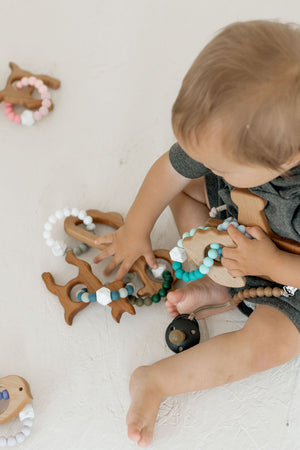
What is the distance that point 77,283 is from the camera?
34.0 inches

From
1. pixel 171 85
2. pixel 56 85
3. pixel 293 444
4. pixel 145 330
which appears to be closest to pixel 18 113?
pixel 56 85

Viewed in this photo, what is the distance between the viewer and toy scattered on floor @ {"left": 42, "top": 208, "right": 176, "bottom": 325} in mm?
823

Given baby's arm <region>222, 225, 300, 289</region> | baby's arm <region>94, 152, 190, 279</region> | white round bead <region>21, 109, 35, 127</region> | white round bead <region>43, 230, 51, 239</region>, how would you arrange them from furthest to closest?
white round bead <region>21, 109, 35, 127</region>
white round bead <region>43, 230, 51, 239</region>
baby's arm <region>94, 152, 190, 279</region>
baby's arm <region>222, 225, 300, 289</region>

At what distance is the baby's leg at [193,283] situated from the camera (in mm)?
810

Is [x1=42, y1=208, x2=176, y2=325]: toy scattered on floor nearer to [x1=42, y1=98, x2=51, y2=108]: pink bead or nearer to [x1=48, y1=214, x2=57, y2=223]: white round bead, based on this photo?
[x1=48, y1=214, x2=57, y2=223]: white round bead

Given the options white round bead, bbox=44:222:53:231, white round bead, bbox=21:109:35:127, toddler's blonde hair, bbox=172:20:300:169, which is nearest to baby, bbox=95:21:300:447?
toddler's blonde hair, bbox=172:20:300:169

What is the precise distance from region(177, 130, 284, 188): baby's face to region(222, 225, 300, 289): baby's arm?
0.35ft

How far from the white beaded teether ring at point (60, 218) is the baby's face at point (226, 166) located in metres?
0.37

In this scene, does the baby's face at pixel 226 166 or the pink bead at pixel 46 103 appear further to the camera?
the pink bead at pixel 46 103

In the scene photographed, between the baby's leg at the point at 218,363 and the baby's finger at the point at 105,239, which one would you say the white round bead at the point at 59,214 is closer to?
the baby's finger at the point at 105,239

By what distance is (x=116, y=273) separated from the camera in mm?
892

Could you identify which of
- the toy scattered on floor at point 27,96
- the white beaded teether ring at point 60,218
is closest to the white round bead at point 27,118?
the toy scattered on floor at point 27,96

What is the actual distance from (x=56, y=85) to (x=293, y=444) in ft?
2.69

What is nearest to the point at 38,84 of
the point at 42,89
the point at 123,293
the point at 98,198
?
the point at 42,89
